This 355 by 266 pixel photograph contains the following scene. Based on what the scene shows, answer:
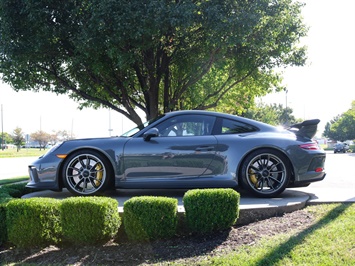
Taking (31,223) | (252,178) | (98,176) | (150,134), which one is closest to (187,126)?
(150,134)

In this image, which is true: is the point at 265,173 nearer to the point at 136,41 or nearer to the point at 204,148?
the point at 204,148

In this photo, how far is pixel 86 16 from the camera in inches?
366

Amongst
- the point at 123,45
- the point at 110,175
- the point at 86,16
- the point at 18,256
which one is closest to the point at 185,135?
the point at 110,175

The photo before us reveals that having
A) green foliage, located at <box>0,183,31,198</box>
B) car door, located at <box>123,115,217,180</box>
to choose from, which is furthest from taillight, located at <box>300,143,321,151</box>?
green foliage, located at <box>0,183,31,198</box>

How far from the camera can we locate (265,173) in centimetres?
506

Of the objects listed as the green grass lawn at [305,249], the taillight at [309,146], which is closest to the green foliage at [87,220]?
the green grass lawn at [305,249]

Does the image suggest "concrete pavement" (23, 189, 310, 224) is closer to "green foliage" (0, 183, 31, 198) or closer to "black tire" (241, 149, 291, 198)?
"black tire" (241, 149, 291, 198)

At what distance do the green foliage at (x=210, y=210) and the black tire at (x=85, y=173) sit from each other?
179 centimetres

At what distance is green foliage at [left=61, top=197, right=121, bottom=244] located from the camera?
3654mm

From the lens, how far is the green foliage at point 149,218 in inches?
144

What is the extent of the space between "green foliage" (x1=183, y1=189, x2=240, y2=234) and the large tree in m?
5.87

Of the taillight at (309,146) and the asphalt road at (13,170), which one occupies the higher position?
the taillight at (309,146)

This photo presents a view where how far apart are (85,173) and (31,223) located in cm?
153

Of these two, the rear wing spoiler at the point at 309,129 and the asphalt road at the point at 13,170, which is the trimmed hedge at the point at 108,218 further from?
the asphalt road at the point at 13,170
